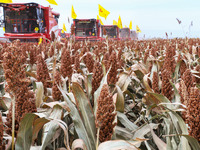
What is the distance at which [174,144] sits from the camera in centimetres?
123

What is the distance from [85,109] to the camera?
1.21 m

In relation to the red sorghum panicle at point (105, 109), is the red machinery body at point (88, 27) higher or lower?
higher

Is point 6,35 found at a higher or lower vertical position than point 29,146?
higher

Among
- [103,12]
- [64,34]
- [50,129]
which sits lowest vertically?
[50,129]

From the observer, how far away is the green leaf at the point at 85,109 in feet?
3.89

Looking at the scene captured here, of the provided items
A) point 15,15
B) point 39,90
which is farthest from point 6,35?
point 39,90

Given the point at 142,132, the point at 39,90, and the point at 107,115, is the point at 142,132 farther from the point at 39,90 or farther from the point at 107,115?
the point at 39,90

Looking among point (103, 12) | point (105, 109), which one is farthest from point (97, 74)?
point (103, 12)

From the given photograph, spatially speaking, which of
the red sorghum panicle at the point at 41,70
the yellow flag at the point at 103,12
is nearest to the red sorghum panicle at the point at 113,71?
the red sorghum panicle at the point at 41,70

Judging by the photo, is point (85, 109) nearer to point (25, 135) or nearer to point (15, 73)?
point (25, 135)

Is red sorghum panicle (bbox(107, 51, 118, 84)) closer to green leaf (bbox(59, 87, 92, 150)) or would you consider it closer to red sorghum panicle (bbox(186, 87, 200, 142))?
green leaf (bbox(59, 87, 92, 150))

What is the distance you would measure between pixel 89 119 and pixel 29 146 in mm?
325

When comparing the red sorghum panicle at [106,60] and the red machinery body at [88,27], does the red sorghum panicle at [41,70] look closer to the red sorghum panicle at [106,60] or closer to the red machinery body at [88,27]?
the red sorghum panicle at [106,60]

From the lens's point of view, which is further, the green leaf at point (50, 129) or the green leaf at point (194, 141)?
the green leaf at point (50, 129)
